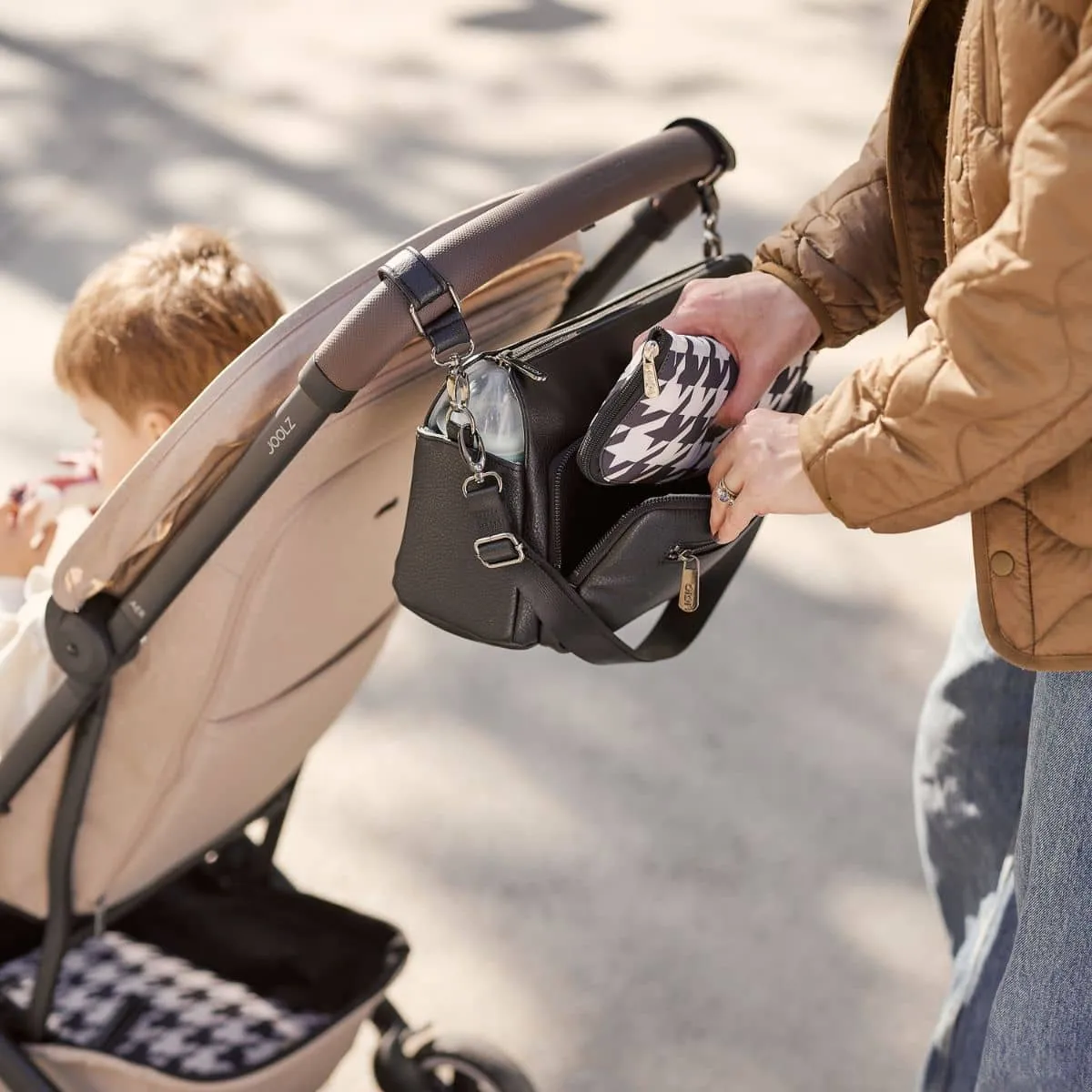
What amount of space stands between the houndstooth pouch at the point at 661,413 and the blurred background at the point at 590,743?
0.84 metres

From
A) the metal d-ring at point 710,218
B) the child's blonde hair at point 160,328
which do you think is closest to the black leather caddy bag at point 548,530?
the metal d-ring at point 710,218

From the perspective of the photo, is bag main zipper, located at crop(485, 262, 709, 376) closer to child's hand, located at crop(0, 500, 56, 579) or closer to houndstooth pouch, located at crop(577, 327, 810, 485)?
houndstooth pouch, located at crop(577, 327, 810, 485)

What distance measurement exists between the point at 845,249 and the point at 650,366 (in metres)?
0.31

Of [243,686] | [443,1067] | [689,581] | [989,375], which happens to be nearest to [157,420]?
[243,686]

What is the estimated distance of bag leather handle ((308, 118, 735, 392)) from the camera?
1144 millimetres

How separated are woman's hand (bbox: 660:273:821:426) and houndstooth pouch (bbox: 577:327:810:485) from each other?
0.02 metres

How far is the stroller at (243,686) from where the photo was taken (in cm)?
125

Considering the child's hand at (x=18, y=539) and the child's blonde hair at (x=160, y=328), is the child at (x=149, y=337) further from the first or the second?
the child's hand at (x=18, y=539)

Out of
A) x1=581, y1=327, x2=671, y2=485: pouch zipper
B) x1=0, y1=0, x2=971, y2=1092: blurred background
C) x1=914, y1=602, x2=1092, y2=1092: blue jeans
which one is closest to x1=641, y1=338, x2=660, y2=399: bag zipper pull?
x1=581, y1=327, x2=671, y2=485: pouch zipper

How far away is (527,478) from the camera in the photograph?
3.96 ft

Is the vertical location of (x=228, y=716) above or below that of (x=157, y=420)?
below

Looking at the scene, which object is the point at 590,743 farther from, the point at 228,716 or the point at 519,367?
the point at 519,367

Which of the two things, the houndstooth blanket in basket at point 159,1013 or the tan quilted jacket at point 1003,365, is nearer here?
the tan quilted jacket at point 1003,365

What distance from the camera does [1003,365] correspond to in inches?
Answer: 39.9
